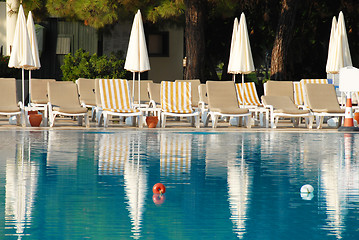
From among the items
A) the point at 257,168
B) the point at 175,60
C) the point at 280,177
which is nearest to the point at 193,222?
the point at 280,177

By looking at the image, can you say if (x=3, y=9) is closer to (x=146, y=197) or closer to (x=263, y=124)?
(x=263, y=124)

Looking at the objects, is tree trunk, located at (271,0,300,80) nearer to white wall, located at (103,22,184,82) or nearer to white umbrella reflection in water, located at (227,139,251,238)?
white wall, located at (103,22,184,82)

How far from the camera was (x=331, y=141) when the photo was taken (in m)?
12.8

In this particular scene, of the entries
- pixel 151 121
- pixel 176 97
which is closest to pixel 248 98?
pixel 176 97

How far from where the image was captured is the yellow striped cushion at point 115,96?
1541 cm

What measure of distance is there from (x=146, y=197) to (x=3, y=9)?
69.2ft

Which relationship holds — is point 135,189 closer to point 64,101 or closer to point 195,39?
point 64,101

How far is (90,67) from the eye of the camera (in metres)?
22.2

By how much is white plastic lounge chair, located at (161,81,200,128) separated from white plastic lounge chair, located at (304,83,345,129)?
8.79 feet

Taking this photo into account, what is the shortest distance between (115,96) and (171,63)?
10.2 meters

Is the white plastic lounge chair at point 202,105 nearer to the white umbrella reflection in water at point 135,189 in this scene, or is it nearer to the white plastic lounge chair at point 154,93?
the white plastic lounge chair at point 154,93

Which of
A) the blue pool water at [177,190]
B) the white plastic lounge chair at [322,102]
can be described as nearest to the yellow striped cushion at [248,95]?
the white plastic lounge chair at [322,102]

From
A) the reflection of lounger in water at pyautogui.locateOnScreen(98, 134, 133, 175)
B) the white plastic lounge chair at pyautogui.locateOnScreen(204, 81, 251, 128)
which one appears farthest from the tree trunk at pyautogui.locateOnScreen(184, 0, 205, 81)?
the reflection of lounger in water at pyautogui.locateOnScreen(98, 134, 133, 175)

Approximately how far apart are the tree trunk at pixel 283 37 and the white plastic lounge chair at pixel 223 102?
4489 millimetres
